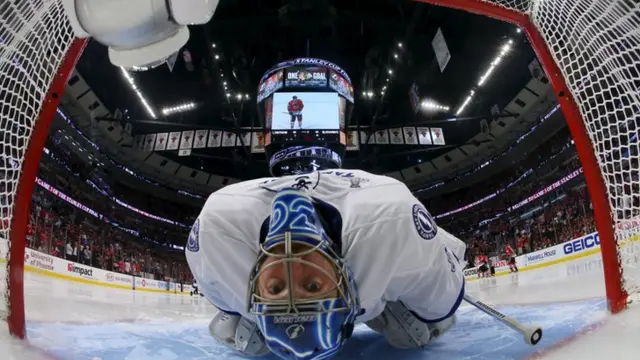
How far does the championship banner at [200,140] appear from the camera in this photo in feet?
37.0

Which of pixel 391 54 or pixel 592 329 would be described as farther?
pixel 391 54

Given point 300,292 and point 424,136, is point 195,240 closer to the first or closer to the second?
point 300,292

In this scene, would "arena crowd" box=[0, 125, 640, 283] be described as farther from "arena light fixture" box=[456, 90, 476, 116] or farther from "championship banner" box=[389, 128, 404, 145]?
"championship banner" box=[389, 128, 404, 145]

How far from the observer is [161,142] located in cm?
1188

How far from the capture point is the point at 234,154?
15.1 meters

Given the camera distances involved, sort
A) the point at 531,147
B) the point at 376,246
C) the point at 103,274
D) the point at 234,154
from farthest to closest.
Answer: the point at 234,154
the point at 531,147
the point at 103,274
the point at 376,246

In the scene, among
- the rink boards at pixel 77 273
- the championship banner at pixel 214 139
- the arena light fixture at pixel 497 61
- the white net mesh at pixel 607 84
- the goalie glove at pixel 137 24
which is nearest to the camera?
the goalie glove at pixel 137 24

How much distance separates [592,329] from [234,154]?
14.5 metres

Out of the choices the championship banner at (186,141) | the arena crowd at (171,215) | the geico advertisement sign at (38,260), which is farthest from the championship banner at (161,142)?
the geico advertisement sign at (38,260)

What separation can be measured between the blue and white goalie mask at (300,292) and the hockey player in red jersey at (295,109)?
575 cm

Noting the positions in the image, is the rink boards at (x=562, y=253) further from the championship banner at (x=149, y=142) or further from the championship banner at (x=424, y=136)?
the championship banner at (x=149, y=142)

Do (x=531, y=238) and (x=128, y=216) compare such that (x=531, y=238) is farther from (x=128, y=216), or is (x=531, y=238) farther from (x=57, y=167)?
(x=128, y=216)

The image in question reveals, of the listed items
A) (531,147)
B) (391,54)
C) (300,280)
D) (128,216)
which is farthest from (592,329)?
(128,216)

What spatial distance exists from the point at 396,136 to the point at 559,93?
10.7m
